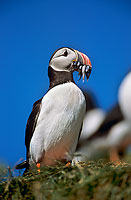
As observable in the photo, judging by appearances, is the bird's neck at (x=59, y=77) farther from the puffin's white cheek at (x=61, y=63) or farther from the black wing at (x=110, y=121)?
the black wing at (x=110, y=121)

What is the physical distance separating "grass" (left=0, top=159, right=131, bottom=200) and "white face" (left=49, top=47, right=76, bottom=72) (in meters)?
1.40

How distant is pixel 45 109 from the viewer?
2951 mm

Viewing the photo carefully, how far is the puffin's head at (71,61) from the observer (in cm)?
319

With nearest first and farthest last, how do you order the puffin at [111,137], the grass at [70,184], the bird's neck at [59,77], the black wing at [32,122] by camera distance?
the grass at [70,184] < the black wing at [32,122] < the bird's neck at [59,77] < the puffin at [111,137]

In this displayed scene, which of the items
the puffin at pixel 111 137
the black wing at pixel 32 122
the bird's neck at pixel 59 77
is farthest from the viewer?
the puffin at pixel 111 137

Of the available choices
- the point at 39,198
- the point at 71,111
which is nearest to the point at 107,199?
the point at 39,198

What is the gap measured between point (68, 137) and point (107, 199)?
1.54m

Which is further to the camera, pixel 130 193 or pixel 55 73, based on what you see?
pixel 55 73

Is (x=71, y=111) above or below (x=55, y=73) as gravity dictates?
below

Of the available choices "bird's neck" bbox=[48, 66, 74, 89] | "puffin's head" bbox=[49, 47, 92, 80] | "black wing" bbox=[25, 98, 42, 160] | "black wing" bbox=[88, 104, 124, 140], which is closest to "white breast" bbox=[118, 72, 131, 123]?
"puffin's head" bbox=[49, 47, 92, 80]

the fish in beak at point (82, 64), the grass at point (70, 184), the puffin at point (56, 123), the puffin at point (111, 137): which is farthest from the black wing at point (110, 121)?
the grass at point (70, 184)

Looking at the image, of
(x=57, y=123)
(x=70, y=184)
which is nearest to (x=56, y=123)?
(x=57, y=123)

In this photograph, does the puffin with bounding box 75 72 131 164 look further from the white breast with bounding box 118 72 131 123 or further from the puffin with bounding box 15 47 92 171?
the puffin with bounding box 15 47 92 171

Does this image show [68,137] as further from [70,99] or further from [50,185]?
[50,185]
